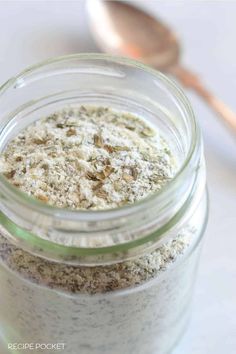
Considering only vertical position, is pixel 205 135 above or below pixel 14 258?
above

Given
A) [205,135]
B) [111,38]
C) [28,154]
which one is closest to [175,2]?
[111,38]

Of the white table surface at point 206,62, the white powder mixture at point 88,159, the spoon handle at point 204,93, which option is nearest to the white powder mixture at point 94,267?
the white powder mixture at point 88,159

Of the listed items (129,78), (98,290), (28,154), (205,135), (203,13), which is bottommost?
(98,290)

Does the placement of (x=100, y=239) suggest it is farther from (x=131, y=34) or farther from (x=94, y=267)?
(x=131, y=34)

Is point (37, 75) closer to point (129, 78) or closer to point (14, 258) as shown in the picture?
point (129, 78)

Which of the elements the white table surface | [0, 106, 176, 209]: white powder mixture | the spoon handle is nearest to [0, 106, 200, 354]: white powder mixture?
[0, 106, 176, 209]: white powder mixture

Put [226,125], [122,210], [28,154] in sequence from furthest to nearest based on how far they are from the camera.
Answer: [226,125]
[28,154]
[122,210]
